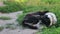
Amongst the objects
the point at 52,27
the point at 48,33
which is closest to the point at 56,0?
the point at 52,27

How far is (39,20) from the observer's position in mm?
8266

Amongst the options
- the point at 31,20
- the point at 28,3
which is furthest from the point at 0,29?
the point at 28,3

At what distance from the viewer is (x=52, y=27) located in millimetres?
7730

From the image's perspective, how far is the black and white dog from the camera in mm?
8047

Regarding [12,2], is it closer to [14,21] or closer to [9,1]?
[9,1]

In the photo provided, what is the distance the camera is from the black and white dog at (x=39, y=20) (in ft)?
26.4

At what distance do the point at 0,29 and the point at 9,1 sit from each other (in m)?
5.15

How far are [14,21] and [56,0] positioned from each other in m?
3.63

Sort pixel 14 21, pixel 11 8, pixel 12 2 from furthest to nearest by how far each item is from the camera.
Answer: pixel 12 2 → pixel 11 8 → pixel 14 21

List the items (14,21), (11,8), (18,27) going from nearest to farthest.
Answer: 1. (18,27)
2. (14,21)
3. (11,8)

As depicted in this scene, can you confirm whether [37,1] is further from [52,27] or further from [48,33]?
[48,33]

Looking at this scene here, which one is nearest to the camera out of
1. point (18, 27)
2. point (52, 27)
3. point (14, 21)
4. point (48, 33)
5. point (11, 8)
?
point (48, 33)

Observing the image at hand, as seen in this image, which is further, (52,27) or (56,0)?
(56,0)

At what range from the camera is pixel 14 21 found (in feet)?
29.9
